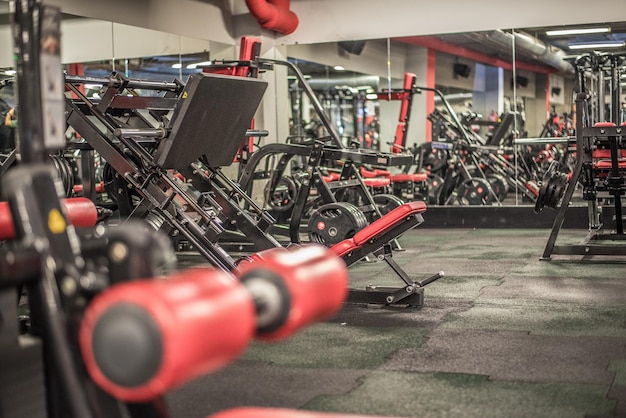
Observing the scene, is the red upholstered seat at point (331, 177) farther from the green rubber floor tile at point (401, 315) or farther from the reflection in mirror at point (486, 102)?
the green rubber floor tile at point (401, 315)

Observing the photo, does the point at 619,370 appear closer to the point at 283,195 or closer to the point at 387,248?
the point at 387,248

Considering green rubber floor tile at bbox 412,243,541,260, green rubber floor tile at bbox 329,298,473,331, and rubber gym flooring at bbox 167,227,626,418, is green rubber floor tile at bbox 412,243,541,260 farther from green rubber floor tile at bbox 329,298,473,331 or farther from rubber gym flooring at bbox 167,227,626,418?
green rubber floor tile at bbox 329,298,473,331

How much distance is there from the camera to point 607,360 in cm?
360

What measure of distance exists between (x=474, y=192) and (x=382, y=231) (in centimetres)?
517

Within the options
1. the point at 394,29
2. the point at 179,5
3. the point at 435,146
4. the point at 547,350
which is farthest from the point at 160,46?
the point at 547,350

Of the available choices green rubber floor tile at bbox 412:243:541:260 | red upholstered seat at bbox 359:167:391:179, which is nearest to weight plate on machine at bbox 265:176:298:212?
red upholstered seat at bbox 359:167:391:179

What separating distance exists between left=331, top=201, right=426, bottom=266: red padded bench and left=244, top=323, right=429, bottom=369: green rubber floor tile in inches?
21.8

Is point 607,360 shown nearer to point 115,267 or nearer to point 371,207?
point 115,267

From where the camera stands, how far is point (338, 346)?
13.0 feet

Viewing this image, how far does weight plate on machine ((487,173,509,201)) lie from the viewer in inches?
390

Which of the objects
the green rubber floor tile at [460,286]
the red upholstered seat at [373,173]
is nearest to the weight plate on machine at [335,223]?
the green rubber floor tile at [460,286]

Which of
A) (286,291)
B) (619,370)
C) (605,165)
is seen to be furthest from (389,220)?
(286,291)

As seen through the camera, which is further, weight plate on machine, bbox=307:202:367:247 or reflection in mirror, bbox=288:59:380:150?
reflection in mirror, bbox=288:59:380:150

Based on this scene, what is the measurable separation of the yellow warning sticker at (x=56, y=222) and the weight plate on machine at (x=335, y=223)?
4.34 metres
